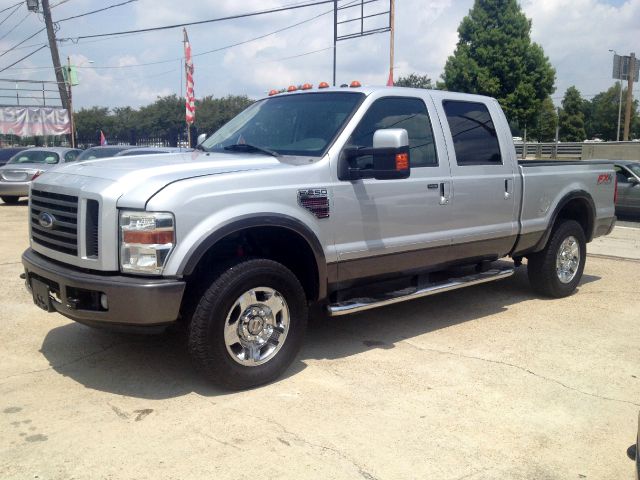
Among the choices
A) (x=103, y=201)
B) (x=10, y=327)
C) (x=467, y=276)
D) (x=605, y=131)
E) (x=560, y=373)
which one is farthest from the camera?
(x=605, y=131)

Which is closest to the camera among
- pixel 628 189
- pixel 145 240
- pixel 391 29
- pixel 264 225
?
pixel 145 240

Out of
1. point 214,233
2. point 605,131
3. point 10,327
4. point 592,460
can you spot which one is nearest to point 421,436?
point 592,460

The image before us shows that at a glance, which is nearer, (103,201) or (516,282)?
(103,201)

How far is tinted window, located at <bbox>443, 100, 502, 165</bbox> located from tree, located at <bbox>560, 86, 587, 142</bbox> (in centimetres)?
5695

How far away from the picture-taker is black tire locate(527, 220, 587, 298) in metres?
6.64

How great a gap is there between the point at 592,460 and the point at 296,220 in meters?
2.24

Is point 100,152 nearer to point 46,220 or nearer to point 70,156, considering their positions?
point 70,156

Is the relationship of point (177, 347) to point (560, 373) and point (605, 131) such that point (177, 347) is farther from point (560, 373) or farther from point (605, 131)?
point (605, 131)

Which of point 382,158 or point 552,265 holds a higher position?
point 382,158

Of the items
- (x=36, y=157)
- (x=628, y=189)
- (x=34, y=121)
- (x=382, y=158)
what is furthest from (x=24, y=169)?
(x=628, y=189)

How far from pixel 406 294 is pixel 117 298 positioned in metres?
2.34

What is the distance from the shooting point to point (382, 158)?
175 inches

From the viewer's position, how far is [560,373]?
4.60 meters

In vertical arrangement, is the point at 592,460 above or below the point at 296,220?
below
